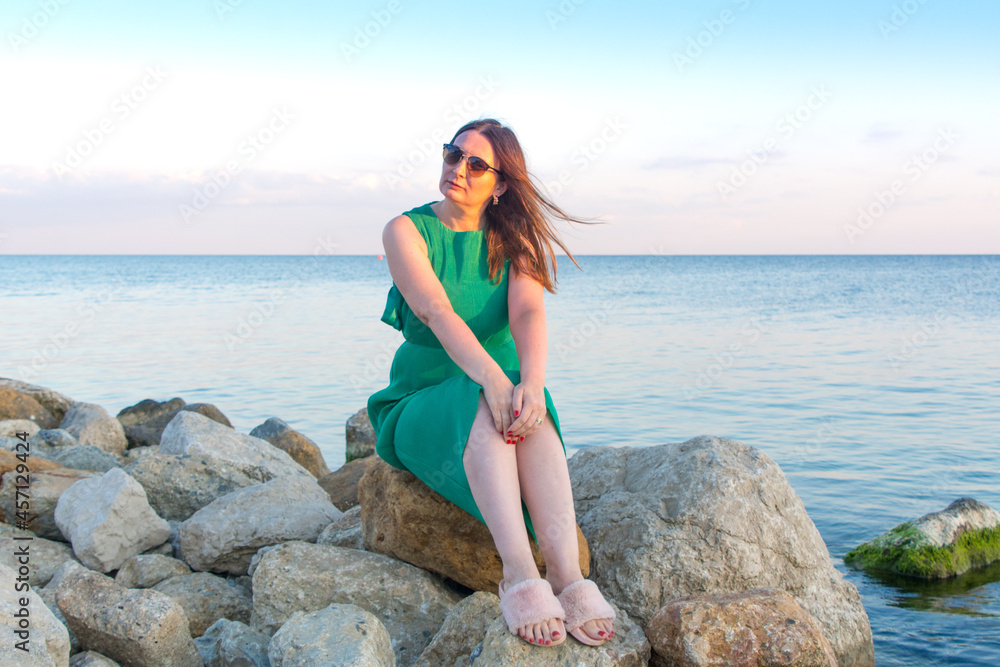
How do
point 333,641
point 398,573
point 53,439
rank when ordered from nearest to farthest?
point 333,641
point 398,573
point 53,439

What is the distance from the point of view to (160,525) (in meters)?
4.82

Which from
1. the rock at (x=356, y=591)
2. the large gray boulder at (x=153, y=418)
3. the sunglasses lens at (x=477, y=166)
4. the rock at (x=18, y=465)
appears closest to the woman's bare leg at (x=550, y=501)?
the rock at (x=356, y=591)

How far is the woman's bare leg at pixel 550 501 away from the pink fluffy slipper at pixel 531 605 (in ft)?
0.56

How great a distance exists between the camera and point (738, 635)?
2906mm

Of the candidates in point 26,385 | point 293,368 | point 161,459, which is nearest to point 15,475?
point 161,459

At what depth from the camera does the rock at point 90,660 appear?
3252 millimetres

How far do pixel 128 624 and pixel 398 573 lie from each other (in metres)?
1.18

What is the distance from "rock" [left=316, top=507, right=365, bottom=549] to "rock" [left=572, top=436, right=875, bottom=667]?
4.09 ft

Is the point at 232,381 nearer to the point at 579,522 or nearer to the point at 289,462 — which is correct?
the point at 289,462

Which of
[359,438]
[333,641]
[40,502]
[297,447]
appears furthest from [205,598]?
[359,438]

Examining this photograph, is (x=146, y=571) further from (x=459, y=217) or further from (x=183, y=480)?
(x=459, y=217)

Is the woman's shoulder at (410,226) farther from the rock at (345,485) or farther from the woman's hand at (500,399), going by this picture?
the rock at (345,485)

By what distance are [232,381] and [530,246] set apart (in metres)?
11.4

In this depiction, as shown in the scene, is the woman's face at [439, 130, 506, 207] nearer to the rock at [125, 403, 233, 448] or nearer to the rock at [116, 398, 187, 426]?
the rock at [125, 403, 233, 448]
